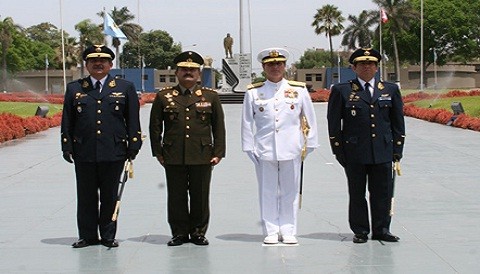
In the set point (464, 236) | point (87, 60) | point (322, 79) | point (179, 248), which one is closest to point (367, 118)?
point (464, 236)

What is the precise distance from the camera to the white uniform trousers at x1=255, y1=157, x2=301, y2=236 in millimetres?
6504

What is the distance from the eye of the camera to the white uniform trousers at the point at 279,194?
21.3 ft

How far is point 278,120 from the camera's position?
6406 mm

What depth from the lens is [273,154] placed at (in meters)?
6.43

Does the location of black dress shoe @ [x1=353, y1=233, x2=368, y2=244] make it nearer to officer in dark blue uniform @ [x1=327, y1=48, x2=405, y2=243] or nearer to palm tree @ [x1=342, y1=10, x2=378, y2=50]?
officer in dark blue uniform @ [x1=327, y1=48, x2=405, y2=243]

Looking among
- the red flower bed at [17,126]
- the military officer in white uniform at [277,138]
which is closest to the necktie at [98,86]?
the military officer in white uniform at [277,138]

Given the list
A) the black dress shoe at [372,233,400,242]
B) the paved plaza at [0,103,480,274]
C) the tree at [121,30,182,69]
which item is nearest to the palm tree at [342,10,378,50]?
the tree at [121,30,182,69]

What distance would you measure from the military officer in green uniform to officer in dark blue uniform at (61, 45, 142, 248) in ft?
0.78

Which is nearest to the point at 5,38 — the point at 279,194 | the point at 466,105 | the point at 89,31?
the point at 89,31

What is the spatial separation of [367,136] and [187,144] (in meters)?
1.51

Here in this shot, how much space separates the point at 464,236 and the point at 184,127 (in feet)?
8.83

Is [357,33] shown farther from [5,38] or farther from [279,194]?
[279,194]

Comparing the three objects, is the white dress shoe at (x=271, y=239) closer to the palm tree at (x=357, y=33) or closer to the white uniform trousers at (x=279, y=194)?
the white uniform trousers at (x=279, y=194)

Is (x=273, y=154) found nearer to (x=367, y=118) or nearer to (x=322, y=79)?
(x=367, y=118)
